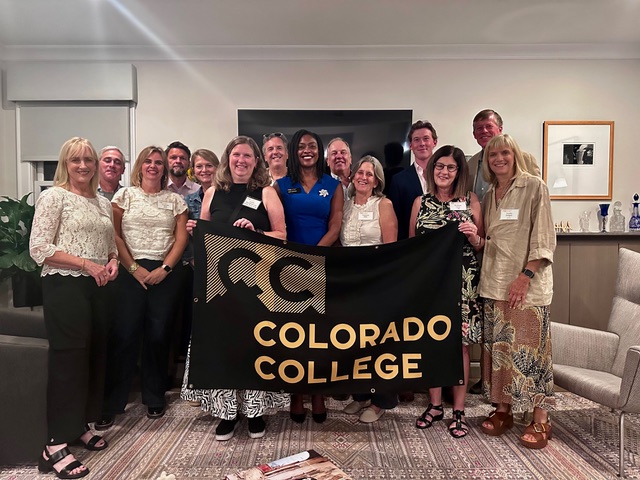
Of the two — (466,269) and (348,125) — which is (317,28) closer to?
(348,125)

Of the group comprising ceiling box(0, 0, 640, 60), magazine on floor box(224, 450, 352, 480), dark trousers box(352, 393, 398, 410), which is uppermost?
ceiling box(0, 0, 640, 60)

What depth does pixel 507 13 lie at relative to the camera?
374 cm

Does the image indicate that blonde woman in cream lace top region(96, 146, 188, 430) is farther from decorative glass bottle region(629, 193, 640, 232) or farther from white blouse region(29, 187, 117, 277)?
decorative glass bottle region(629, 193, 640, 232)

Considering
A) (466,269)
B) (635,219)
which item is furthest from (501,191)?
(635,219)

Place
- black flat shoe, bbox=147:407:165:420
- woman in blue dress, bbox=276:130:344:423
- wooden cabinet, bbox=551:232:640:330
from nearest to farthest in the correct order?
woman in blue dress, bbox=276:130:344:423
black flat shoe, bbox=147:407:165:420
wooden cabinet, bbox=551:232:640:330

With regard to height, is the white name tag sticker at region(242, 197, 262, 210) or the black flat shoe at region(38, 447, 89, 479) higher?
the white name tag sticker at region(242, 197, 262, 210)

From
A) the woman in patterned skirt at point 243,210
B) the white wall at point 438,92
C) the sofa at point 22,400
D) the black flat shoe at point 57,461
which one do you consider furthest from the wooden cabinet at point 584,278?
the sofa at point 22,400

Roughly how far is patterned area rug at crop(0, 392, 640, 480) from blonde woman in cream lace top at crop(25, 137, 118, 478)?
0.25m

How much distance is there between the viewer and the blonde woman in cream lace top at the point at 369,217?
2582 mm

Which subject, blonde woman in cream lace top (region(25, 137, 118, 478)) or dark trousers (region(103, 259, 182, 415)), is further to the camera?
dark trousers (region(103, 259, 182, 415))

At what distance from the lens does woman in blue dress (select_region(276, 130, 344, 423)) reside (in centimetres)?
260

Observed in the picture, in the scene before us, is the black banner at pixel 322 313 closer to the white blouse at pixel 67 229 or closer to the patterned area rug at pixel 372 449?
the patterned area rug at pixel 372 449

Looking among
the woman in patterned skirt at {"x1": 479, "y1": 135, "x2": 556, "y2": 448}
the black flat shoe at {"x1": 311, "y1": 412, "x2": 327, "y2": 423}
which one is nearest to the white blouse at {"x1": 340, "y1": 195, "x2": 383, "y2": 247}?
the woman in patterned skirt at {"x1": 479, "y1": 135, "x2": 556, "y2": 448}

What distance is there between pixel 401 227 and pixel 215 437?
183 centimetres
